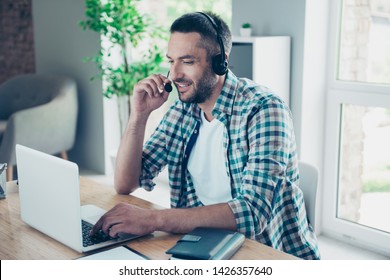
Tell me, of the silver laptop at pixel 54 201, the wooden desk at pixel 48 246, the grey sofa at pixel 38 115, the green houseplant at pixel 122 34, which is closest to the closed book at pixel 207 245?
the wooden desk at pixel 48 246

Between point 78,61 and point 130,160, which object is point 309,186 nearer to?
point 130,160

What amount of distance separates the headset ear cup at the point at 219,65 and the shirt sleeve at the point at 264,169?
20 cm

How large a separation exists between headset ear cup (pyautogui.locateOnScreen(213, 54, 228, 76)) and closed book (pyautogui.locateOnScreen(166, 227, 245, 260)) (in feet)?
1.82

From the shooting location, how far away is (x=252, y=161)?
1.53 meters

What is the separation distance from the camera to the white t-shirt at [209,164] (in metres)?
1.78

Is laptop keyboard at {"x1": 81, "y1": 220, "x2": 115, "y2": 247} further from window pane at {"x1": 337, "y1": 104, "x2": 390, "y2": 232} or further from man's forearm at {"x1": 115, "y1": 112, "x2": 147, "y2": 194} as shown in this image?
window pane at {"x1": 337, "y1": 104, "x2": 390, "y2": 232}

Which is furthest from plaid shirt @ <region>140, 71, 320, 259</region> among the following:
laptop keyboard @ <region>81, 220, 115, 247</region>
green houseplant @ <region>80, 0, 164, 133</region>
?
green houseplant @ <region>80, 0, 164, 133</region>

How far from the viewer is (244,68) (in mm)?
3012

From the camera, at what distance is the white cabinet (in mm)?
2924

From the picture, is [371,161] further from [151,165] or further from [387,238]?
[151,165]

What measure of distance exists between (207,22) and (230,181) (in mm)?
485

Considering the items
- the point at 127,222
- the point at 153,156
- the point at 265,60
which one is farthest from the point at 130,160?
the point at 265,60

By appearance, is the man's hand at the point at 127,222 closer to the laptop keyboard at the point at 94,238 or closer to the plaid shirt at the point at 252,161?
the laptop keyboard at the point at 94,238
